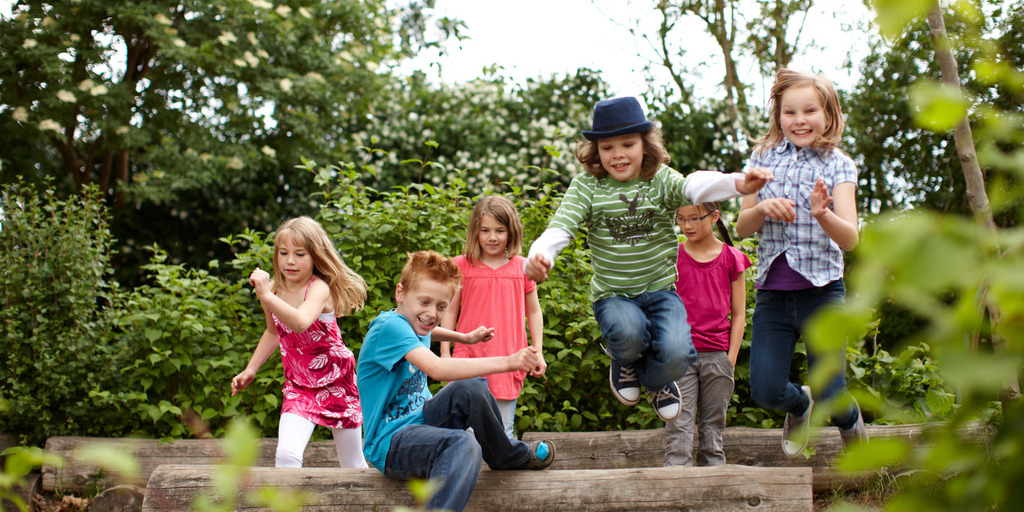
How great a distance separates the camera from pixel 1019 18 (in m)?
6.79

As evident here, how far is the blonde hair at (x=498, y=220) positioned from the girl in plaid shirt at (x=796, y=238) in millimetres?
1209

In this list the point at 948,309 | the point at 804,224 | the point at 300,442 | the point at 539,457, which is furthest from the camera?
the point at 300,442

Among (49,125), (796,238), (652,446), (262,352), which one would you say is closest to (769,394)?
(796,238)

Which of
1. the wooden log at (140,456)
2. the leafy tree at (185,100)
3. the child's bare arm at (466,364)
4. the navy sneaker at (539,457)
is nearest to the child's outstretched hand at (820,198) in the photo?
the child's bare arm at (466,364)

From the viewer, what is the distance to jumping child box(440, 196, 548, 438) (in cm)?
365

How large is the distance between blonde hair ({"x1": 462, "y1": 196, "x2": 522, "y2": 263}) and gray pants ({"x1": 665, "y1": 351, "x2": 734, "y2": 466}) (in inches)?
43.1

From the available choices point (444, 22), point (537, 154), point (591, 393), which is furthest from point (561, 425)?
A: point (444, 22)

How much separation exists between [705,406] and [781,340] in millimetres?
578

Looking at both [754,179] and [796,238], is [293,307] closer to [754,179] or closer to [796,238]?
[754,179]

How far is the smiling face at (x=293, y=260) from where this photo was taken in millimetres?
3527

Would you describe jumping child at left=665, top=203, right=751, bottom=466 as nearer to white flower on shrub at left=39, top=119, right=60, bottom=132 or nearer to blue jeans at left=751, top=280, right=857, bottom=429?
blue jeans at left=751, top=280, right=857, bottom=429


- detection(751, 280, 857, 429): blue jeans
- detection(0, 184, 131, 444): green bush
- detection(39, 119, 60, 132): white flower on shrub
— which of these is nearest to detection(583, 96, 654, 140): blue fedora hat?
detection(751, 280, 857, 429): blue jeans

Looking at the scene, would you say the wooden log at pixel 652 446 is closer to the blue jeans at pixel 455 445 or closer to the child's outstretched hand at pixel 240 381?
Answer: the blue jeans at pixel 455 445

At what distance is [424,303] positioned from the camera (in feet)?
9.72
